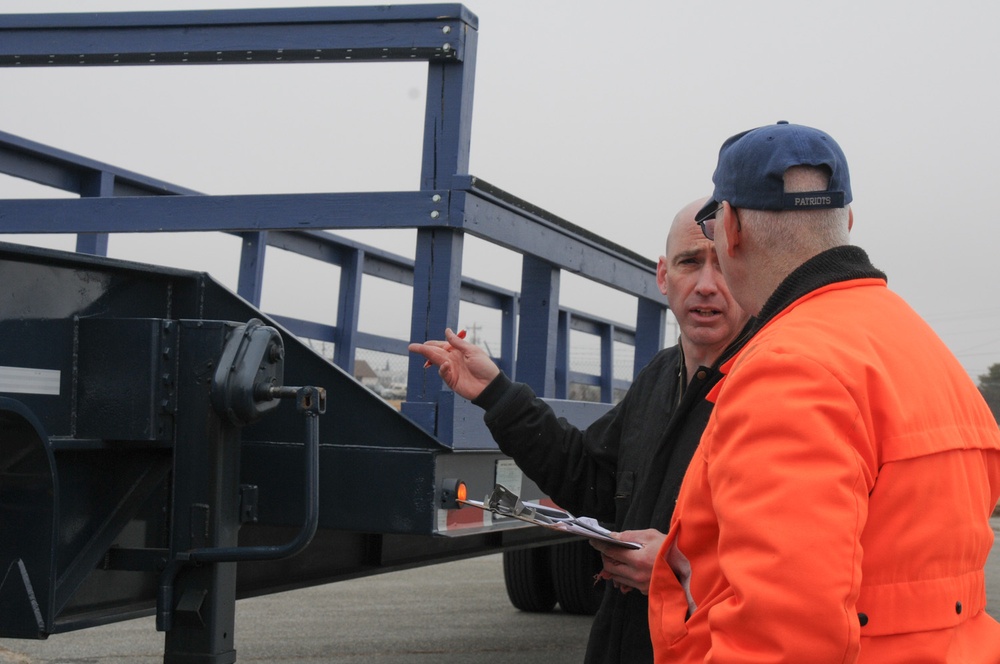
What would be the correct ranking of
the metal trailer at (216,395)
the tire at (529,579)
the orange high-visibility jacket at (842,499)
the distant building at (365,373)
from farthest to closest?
the tire at (529,579)
the distant building at (365,373)
the metal trailer at (216,395)
the orange high-visibility jacket at (842,499)

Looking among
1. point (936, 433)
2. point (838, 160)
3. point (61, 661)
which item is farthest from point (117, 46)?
point (61, 661)

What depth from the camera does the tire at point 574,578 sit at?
732 cm

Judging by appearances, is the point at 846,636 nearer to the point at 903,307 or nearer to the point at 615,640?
the point at 903,307

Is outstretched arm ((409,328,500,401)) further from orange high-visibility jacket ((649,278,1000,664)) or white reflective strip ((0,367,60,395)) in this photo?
orange high-visibility jacket ((649,278,1000,664))

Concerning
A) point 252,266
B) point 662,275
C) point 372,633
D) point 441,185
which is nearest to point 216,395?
point 441,185

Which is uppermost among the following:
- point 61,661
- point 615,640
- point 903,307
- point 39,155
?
point 39,155

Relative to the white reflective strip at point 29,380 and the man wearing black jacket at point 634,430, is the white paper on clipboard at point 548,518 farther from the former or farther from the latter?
the white reflective strip at point 29,380

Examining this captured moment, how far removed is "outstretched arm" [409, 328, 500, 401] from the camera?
117 inches

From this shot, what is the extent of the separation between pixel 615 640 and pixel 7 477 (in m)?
1.39

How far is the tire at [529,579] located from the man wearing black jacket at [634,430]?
435cm

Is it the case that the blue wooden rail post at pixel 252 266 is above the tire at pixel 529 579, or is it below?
above

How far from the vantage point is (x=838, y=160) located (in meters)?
Answer: 1.68

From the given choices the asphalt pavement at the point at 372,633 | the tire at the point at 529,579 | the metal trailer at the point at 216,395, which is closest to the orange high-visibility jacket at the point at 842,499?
the metal trailer at the point at 216,395

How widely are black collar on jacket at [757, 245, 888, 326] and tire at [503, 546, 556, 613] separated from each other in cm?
597
